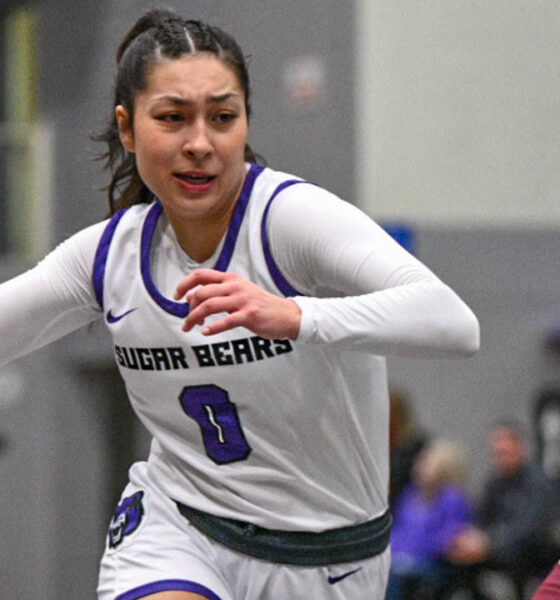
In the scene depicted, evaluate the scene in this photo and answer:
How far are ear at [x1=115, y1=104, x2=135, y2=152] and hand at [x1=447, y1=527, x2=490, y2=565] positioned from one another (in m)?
4.83

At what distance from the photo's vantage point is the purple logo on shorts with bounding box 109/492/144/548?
9.99ft

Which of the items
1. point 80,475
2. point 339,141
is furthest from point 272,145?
point 80,475

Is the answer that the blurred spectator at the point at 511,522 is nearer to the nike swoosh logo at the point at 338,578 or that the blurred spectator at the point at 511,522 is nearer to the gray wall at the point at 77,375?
the gray wall at the point at 77,375

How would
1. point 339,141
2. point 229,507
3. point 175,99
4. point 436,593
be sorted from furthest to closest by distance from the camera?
point 339,141 → point 436,593 → point 229,507 → point 175,99

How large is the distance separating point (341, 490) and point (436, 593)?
4.62 m

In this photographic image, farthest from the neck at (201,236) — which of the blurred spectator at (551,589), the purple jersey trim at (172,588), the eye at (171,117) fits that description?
the blurred spectator at (551,589)

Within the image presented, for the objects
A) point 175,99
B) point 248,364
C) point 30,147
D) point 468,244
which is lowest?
point 468,244

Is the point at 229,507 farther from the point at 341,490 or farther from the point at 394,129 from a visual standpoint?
the point at 394,129

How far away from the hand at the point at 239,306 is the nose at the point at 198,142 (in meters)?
0.36

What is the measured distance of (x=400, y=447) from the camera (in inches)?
297

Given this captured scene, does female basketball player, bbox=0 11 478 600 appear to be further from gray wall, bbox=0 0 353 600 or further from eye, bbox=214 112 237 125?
gray wall, bbox=0 0 353 600

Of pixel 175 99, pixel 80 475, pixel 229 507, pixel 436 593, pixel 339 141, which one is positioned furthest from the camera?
pixel 80 475

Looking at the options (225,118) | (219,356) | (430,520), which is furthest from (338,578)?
(430,520)

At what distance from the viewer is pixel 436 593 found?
24.2 ft
